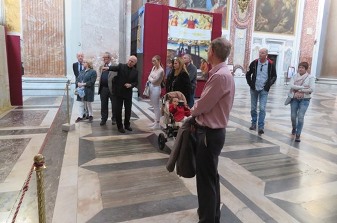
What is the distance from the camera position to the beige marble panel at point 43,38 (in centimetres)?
1134

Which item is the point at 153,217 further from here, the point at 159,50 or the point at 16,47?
the point at 159,50

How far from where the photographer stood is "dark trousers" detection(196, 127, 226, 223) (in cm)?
251

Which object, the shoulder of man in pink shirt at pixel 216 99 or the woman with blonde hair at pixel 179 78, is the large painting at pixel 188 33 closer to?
the woman with blonde hair at pixel 179 78

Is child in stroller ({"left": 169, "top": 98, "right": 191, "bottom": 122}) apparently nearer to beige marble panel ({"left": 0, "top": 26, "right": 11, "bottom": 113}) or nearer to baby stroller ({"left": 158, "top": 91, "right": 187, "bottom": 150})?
baby stroller ({"left": 158, "top": 91, "right": 187, "bottom": 150})

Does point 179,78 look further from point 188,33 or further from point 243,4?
point 243,4

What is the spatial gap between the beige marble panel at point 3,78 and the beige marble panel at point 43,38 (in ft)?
10.7

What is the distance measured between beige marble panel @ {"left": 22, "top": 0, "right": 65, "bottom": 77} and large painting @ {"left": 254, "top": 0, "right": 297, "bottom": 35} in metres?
15.8

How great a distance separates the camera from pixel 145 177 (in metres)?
3.92

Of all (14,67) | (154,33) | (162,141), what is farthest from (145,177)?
(154,33)

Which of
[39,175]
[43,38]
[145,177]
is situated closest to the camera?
[39,175]

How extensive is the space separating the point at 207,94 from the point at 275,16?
2326 centimetres

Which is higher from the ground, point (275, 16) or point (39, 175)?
point (275, 16)

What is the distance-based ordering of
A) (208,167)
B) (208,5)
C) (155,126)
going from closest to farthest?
(208,167) → (155,126) → (208,5)

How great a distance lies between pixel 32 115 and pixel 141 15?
565 centimetres
